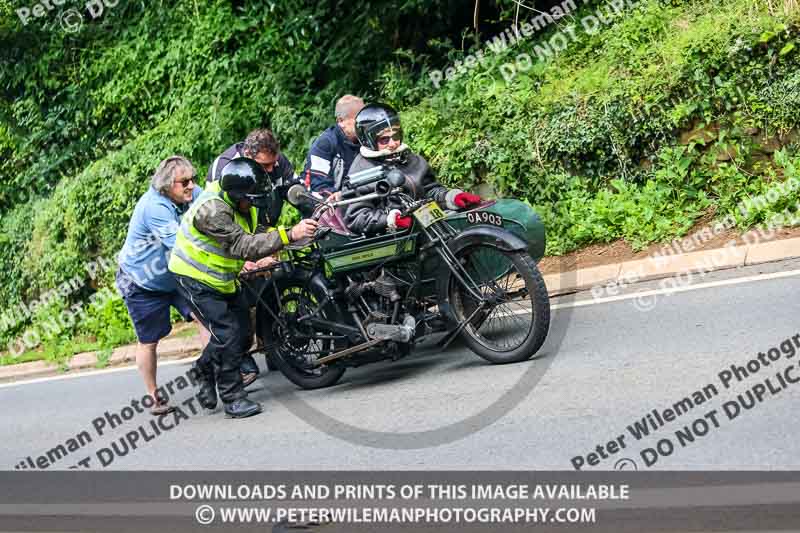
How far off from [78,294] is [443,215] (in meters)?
8.53

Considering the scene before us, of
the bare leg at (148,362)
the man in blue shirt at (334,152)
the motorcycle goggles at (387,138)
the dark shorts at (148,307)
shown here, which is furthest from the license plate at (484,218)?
the bare leg at (148,362)

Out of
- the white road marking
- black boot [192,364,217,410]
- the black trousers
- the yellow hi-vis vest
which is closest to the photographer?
the yellow hi-vis vest

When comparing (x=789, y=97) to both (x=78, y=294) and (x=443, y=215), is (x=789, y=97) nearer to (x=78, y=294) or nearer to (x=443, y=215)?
(x=443, y=215)

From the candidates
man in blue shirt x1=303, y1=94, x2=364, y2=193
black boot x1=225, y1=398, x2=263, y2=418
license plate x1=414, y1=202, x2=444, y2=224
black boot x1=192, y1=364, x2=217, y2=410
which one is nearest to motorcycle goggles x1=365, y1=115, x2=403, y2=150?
license plate x1=414, y1=202, x2=444, y2=224

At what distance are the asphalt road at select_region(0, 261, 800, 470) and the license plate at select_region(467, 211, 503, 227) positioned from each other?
997 millimetres

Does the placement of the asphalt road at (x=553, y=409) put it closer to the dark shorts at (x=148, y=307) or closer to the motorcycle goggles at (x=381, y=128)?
the dark shorts at (x=148, y=307)

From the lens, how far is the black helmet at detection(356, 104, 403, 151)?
7.32m

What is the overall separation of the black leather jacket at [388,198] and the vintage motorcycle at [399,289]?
83mm

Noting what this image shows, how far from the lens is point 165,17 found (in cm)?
1606

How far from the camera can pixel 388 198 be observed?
7195 millimetres

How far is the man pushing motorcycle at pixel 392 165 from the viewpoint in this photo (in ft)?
23.5

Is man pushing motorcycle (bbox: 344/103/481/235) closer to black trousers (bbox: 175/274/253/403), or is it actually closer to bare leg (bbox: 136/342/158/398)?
black trousers (bbox: 175/274/253/403)

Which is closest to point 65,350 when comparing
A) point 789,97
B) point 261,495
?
point 261,495

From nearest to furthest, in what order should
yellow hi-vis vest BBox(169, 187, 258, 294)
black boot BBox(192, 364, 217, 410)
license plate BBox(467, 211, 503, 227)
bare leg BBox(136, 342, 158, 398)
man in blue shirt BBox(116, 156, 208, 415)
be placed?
license plate BBox(467, 211, 503, 227) < yellow hi-vis vest BBox(169, 187, 258, 294) < man in blue shirt BBox(116, 156, 208, 415) < black boot BBox(192, 364, 217, 410) < bare leg BBox(136, 342, 158, 398)
